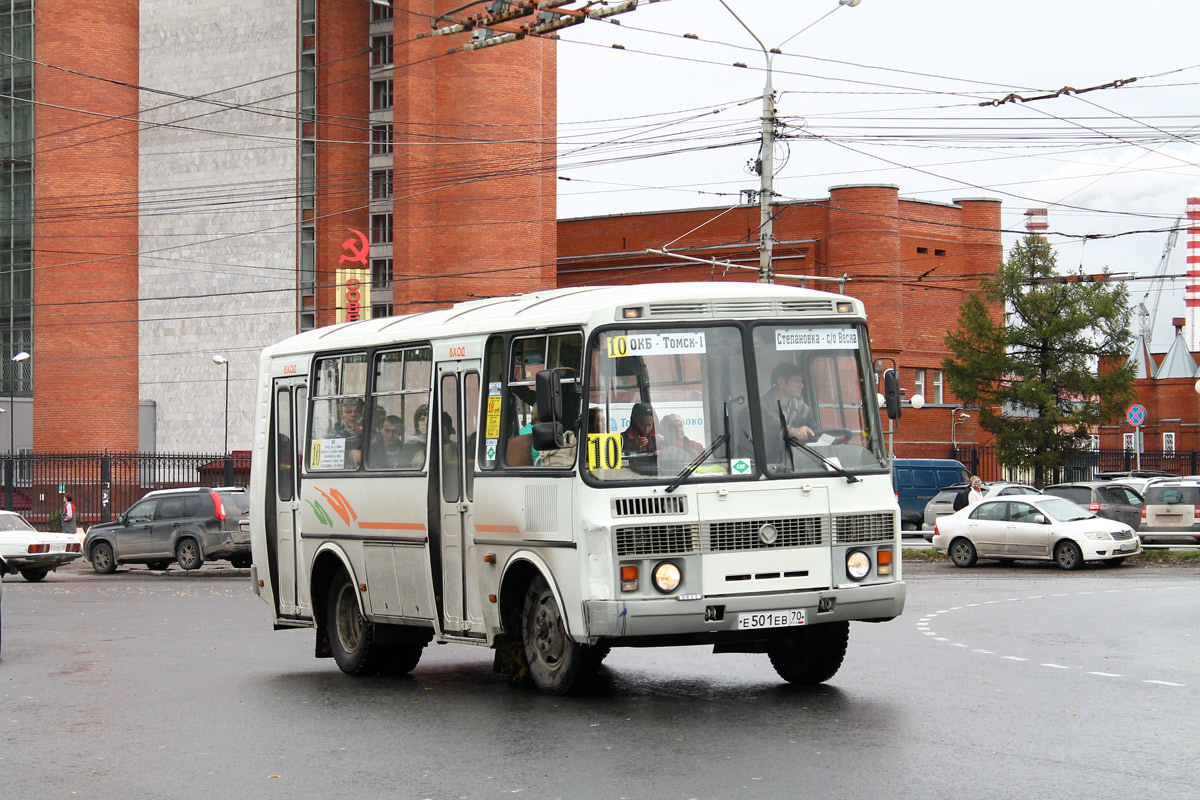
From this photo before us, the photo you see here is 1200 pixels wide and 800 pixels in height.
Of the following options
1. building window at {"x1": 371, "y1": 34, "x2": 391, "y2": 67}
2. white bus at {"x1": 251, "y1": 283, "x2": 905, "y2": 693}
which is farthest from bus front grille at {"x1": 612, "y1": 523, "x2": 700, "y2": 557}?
building window at {"x1": 371, "y1": 34, "x2": 391, "y2": 67}

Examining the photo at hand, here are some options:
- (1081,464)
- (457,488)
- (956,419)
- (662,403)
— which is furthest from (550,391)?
(956,419)

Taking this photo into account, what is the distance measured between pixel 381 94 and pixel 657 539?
64061mm

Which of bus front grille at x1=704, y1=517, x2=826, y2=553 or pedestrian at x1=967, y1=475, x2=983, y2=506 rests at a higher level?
bus front grille at x1=704, y1=517, x2=826, y2=553

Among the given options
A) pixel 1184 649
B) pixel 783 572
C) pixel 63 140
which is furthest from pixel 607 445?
pixel 63 140

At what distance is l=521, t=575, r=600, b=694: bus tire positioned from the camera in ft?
36.3

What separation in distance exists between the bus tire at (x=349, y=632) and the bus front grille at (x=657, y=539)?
389cm

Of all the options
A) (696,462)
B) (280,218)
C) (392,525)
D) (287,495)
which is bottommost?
(392,525)

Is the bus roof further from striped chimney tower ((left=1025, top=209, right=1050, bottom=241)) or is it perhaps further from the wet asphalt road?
striped chimney tower ((left=1025, top=209, right=1050, bottom=241))

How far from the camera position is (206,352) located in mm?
76375

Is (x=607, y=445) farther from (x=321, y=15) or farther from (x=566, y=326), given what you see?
(x=321, y=15)

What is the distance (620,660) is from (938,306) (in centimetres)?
6139

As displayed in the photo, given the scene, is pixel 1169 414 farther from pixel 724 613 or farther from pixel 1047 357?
pixel 724 613

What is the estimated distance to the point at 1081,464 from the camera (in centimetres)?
5684

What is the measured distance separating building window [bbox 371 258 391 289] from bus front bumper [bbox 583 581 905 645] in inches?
2419
